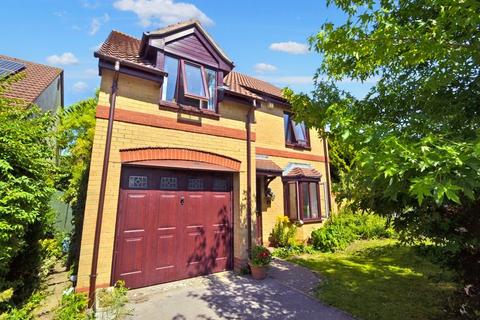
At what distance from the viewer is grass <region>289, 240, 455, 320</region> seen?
5.05 meters

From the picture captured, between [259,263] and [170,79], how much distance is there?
572 centimetres

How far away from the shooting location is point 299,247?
33.0ft

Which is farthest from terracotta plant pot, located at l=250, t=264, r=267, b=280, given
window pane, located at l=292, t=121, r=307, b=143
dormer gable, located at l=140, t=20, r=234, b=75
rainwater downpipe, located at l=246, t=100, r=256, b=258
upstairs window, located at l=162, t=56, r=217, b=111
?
window pane, located at l=292, t=121, r=307, b=143

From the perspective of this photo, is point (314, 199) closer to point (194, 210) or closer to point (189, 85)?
point (194, 210)

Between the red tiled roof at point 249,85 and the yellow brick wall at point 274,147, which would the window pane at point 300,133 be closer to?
the yellow brick wall at point 274,147

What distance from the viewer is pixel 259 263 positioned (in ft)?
23.0

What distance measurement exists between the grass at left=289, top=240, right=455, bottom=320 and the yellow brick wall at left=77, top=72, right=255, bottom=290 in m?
2.77

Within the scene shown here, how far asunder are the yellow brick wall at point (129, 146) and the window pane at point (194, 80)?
0.87 m

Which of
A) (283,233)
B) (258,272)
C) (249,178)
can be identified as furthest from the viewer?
(283,233)

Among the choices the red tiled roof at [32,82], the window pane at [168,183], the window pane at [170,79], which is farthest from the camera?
the red tiled roof at [32,82]

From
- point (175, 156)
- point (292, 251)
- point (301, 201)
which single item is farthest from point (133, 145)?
point (301, 201)

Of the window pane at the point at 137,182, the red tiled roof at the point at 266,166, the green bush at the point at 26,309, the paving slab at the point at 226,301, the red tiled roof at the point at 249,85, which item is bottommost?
the paving slab at the point at 226,301

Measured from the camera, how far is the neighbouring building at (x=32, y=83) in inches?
364

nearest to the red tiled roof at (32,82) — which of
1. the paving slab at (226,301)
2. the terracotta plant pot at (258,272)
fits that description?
the paving slab at (226,301)
